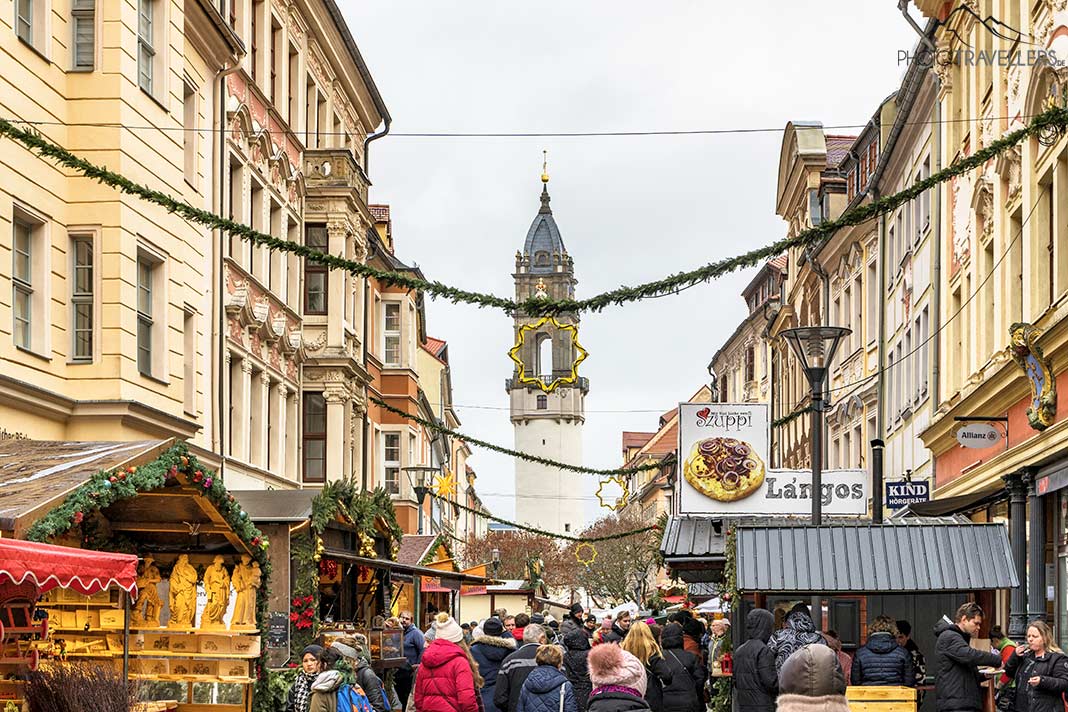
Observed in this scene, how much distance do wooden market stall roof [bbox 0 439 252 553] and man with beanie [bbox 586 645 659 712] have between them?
4316 millimetres

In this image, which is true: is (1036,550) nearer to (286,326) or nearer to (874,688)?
(874,688)

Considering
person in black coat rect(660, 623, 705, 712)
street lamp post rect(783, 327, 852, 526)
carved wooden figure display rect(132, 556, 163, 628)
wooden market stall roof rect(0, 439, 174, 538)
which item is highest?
street lamp post rect(783, 327, 852, 526)

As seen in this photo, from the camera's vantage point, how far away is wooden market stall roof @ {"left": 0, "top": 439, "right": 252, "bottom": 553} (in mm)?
14070

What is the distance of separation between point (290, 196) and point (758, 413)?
587 inches

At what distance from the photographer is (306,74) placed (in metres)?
38.7

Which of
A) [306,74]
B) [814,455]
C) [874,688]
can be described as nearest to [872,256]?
[306,74]

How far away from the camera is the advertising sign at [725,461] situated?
25.0 m

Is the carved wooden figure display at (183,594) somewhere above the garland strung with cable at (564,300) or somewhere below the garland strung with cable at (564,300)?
below

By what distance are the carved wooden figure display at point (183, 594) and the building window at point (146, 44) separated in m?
6.34

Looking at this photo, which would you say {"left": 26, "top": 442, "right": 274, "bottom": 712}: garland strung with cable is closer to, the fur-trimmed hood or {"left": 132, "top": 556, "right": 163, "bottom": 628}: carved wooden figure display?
{"left": 132, "top": 556, "right": 163, "bottom": 628}: carved wooden figure display

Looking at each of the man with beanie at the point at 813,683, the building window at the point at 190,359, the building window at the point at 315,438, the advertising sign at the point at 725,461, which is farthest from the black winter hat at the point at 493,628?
the building window at the point at 315,438

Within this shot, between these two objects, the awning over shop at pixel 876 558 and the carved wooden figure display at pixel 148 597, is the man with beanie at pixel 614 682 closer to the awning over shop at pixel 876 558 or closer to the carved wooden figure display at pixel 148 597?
the awning over shop at pixel 876 558

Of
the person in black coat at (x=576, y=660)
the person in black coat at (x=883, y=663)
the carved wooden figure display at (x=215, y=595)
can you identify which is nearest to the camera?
the person in black coat at (x=883, y=663)

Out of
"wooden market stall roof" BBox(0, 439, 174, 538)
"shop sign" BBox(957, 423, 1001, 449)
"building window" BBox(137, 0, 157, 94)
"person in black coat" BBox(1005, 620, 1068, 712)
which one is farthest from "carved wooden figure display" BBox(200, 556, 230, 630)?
"shop sign" BBox(957, 423, 1001, 449)
